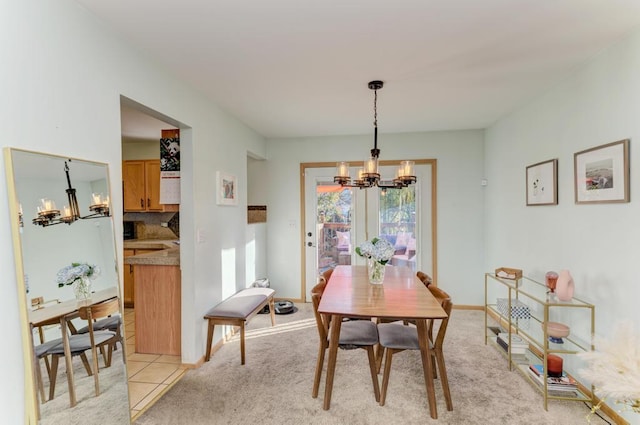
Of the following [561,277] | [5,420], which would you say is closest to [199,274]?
[5,420]

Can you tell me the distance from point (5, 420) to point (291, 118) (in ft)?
10.6

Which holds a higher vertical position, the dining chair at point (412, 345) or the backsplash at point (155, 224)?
the backsplash at point (155, 224)

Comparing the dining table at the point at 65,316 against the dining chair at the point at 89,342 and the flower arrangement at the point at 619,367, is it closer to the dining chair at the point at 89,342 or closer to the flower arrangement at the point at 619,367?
the dining chair at the point at 89,342

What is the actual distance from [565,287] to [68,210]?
3142 mm

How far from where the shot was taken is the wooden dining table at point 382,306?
1910mm

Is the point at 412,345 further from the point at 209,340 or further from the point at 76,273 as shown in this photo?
the point at 76,273

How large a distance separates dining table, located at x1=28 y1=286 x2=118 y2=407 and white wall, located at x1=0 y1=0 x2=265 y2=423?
7cm

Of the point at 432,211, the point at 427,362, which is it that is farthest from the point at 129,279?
the point at 432,211

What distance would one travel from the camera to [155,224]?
187 inches

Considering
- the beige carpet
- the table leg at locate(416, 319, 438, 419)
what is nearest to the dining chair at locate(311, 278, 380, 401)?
the beige carpet

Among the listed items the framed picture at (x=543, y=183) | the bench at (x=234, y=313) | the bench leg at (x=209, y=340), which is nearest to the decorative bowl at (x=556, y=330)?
the framed picture at (x=543, y=183)

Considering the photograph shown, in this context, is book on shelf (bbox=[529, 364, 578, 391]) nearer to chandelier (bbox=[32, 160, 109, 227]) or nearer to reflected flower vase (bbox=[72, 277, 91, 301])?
reflected flower vase (bbox=[72, 277, 91, 301])

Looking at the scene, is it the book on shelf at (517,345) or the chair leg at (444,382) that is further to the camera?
the book on shelf at (517,345)

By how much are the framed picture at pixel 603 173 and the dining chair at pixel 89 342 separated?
317 centimetres
